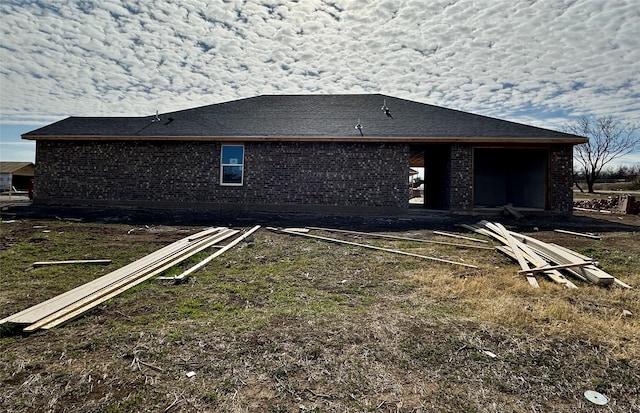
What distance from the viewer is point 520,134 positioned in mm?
13648

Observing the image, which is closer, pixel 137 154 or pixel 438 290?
pixel 438 290

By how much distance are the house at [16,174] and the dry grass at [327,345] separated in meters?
40.3

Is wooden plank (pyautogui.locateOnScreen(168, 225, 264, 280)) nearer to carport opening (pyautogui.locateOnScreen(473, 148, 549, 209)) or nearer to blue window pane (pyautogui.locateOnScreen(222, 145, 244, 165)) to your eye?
blue window pane (pyautogui.locateOnScreen(222, 145, 244, 165))

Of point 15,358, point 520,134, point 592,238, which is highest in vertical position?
point 520,134

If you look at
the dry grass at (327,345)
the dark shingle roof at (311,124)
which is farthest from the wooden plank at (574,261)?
the dark shingle roof at (311,124)

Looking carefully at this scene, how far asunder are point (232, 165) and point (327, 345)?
12.6m

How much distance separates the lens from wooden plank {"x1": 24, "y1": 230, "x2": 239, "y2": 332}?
369 cm

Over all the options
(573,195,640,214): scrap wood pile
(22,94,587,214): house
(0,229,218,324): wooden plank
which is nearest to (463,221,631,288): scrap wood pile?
(0,229,218,324): wooden plank

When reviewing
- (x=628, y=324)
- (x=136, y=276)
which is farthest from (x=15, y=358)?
(x=628, y=324)

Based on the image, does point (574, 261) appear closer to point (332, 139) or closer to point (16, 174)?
point (332, 139)

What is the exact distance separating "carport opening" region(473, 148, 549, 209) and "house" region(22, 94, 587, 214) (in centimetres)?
18

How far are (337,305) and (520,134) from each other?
12561 mm

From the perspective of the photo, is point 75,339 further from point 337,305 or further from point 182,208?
point 182,208

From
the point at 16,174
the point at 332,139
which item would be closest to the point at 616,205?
the point at 332,139
